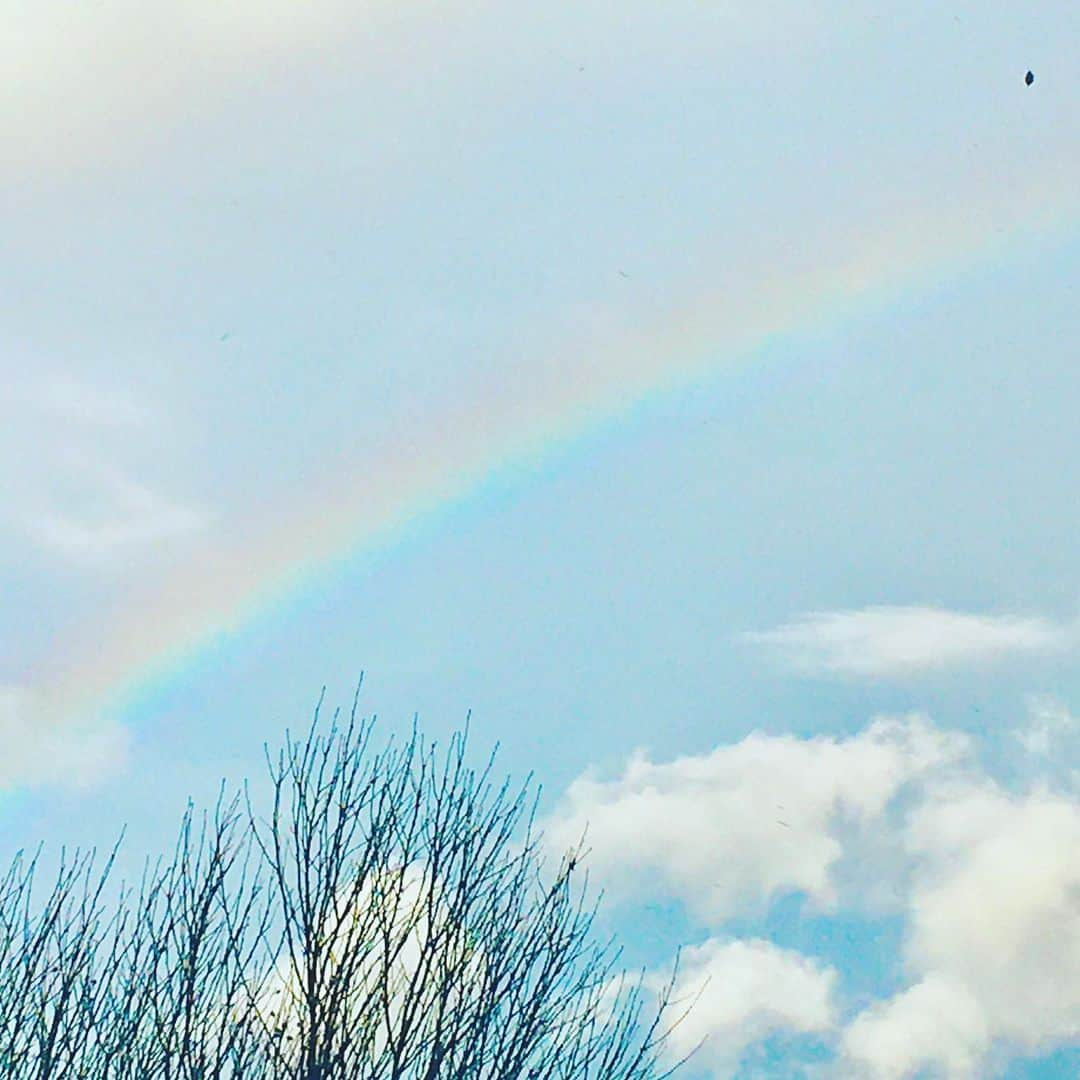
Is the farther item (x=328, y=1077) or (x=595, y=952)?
(x=595, y=952)

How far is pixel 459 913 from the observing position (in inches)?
486

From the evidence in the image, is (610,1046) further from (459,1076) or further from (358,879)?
(358,879)

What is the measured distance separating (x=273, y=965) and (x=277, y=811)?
1.27 metres

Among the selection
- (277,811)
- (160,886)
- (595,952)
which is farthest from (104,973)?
Result: (595,952)

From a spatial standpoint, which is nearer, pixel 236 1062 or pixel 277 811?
pixel 236 1062

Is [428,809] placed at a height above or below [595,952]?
above

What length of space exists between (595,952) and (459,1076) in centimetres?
163

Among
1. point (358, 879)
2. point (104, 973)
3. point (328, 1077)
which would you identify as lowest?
point (328, 1077)

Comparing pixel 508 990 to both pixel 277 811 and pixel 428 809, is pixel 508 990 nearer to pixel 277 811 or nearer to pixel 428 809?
pixel 428 809

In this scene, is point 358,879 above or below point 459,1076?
above

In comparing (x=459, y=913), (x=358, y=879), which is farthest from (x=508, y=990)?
(x=358, y=879)

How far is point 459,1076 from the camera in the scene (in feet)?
38.3

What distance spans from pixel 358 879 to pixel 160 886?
1.72m

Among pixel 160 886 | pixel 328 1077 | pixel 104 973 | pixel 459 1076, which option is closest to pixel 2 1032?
pixel 104 973
